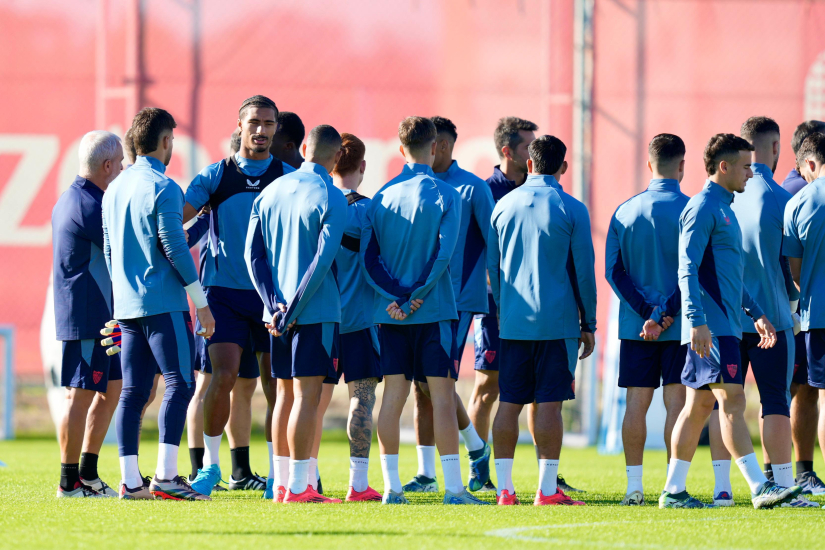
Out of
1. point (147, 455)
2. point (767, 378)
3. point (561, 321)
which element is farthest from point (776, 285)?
point (147, 455)

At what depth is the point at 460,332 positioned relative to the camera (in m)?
6.23

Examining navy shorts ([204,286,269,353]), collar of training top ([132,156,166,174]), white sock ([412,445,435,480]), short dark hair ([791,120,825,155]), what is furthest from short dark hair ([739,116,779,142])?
collar of training top ([132,156,166,174])

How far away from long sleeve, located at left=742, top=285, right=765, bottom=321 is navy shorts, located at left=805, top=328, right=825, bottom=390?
50cm

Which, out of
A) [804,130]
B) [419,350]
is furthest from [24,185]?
[804,130]

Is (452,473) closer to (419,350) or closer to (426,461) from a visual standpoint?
(419,350)

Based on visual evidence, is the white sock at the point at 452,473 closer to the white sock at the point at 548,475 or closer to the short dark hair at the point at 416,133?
the white sock at the point at 548,475

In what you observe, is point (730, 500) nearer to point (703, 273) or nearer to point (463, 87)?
point (703, 273)

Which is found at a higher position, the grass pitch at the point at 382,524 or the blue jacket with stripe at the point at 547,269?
the blue jacket with stripe at the point at 547,269

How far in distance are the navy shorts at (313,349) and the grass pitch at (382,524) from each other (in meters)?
0.69

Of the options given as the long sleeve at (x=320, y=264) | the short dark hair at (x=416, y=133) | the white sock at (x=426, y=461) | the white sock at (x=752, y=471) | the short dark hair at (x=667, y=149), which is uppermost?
the short dark hair at (x=416, y=133)

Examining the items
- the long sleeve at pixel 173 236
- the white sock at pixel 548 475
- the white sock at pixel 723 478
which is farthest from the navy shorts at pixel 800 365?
the long sleeve at pixel 173 236

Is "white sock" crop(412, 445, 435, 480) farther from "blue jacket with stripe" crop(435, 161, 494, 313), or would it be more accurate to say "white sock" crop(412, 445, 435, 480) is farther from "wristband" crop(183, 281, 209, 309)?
"wristband" crop(183, 281, 209, 309)

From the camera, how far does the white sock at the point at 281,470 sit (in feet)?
18.9

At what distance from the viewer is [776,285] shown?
6.15 meters
